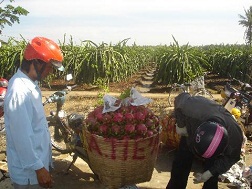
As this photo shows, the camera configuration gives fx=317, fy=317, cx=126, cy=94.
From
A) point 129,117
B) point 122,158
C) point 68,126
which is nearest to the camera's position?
point 122,158

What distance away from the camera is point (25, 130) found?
2559 mm

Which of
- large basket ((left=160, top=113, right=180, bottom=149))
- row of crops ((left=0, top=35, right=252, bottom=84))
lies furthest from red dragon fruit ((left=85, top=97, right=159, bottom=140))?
row of crops ((left=0, top=35, right=252, bottom=84))

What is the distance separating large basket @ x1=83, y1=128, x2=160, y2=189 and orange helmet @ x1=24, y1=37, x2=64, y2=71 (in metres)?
0.92

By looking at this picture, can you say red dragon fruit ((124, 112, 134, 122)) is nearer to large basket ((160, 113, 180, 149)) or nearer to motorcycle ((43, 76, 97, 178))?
motorcycle ((43, 76, 97, 178))

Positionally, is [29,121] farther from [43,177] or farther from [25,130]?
[43,177]

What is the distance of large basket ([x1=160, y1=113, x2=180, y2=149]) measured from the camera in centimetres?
567

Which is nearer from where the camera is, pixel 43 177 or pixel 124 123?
pixel 43 177

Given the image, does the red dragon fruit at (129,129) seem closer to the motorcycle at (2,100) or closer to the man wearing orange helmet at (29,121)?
the man wearing orange helmet at (29,121)

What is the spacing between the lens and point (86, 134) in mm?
3543

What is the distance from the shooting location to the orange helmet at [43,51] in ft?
9.41

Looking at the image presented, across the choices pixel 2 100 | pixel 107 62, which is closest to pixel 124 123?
pixel 2 100

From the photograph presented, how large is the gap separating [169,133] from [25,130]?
3.61 m

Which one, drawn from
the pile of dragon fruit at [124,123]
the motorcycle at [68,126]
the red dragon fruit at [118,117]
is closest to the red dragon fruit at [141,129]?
the pile of dragon fruit at [124,123]

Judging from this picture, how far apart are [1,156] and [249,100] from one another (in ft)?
17.1
